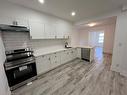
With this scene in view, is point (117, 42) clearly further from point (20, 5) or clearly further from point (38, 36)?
point (20, 5)

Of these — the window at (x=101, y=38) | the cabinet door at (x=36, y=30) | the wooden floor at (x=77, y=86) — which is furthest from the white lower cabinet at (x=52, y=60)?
the window at (x=101, y=38)

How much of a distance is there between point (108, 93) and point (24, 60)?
266 cm

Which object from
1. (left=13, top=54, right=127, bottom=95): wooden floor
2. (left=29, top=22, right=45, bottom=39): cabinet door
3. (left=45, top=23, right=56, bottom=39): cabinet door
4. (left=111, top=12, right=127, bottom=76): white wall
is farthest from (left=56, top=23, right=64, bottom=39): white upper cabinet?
(left=111, top=12, right=127, bottom=76): white wall

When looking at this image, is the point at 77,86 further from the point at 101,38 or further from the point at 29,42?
the point at 101,38

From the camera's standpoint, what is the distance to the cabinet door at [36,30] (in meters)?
2.53

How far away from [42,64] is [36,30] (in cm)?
142

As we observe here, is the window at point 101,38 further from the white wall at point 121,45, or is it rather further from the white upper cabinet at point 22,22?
the white upper cabinet at point 22,22

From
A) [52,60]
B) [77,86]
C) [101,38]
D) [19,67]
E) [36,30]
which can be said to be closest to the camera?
[19,67]

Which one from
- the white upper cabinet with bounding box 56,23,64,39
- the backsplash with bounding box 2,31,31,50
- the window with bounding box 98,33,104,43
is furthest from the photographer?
the window with bounding box 98,33,104,43

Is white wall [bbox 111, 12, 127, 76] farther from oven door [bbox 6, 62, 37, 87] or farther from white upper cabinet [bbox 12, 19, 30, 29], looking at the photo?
white upper cabinet [bbox 12, 19, 30, 29]

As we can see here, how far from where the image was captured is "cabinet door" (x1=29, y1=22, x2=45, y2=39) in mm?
2533

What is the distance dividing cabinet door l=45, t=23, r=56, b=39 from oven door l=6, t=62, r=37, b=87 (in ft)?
4.93

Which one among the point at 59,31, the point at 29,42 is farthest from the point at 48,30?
the point at 29,42

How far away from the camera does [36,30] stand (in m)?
2.63
